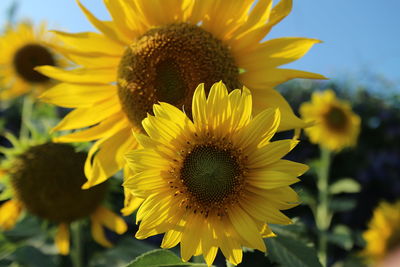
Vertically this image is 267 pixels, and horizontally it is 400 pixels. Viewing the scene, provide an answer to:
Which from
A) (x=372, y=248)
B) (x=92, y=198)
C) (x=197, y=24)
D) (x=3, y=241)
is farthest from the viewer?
(x=372, y=248)

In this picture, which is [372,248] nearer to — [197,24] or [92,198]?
[92,198]

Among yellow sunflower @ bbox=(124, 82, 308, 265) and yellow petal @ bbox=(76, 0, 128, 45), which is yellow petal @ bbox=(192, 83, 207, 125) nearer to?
yellow sunflower @ bbox=(124, 82, 308, 265)

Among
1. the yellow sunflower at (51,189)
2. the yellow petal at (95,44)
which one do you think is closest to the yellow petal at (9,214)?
the yellow sunflower at (51,189)

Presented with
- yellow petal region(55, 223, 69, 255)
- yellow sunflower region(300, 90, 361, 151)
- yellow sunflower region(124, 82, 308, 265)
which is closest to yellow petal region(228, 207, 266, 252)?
yellow sunflower region(124, 82, 308, 265)

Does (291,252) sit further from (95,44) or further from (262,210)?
(95,44)

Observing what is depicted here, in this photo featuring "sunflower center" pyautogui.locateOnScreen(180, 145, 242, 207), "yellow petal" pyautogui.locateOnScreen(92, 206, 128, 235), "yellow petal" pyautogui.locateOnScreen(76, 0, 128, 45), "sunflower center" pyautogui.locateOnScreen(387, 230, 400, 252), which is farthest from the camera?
"sunflower center" pyautogui.locateOnScreen(387, 230, 400, 252)

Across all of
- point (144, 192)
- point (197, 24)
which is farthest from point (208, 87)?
point (144, 192)
